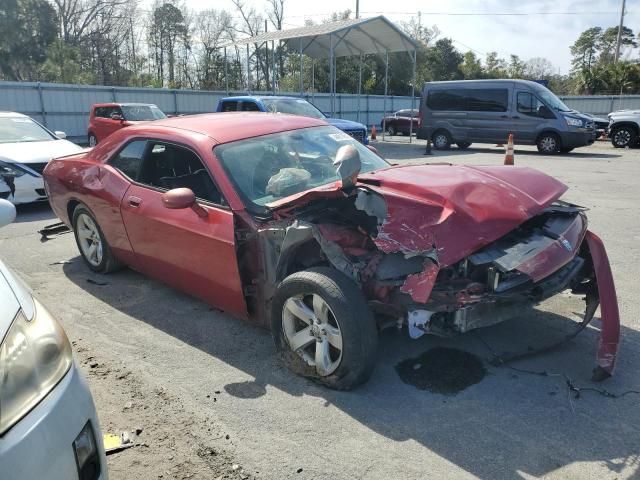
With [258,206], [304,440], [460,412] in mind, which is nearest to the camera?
[304,440]

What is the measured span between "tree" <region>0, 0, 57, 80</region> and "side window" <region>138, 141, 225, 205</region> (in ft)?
124

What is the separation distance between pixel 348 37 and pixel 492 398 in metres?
23.3

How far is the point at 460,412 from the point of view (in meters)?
2.95

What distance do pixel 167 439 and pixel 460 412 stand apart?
160cm

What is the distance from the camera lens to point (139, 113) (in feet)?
51.8

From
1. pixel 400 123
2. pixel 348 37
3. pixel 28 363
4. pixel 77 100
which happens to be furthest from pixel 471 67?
pixel 28 363

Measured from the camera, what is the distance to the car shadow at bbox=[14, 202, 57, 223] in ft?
26.2

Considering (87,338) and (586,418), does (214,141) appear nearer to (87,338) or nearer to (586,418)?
(87,338)

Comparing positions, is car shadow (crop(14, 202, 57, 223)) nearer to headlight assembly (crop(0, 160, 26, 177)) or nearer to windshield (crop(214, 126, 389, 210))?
headlight assembly (crop(0, 160, 26, 177))

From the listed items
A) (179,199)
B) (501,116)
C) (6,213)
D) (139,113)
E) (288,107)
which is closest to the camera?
(6,213)

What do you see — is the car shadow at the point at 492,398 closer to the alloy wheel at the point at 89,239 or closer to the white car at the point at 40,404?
A: the alloy wheel at the point at 89,239

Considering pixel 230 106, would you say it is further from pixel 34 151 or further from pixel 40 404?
pixel 40 404

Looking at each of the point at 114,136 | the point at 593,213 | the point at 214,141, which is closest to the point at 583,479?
the point at 214,141

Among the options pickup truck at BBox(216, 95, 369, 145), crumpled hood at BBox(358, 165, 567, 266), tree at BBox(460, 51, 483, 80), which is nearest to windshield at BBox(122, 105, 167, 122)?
pickup truck at BBox(216, 95, 369, 145)
